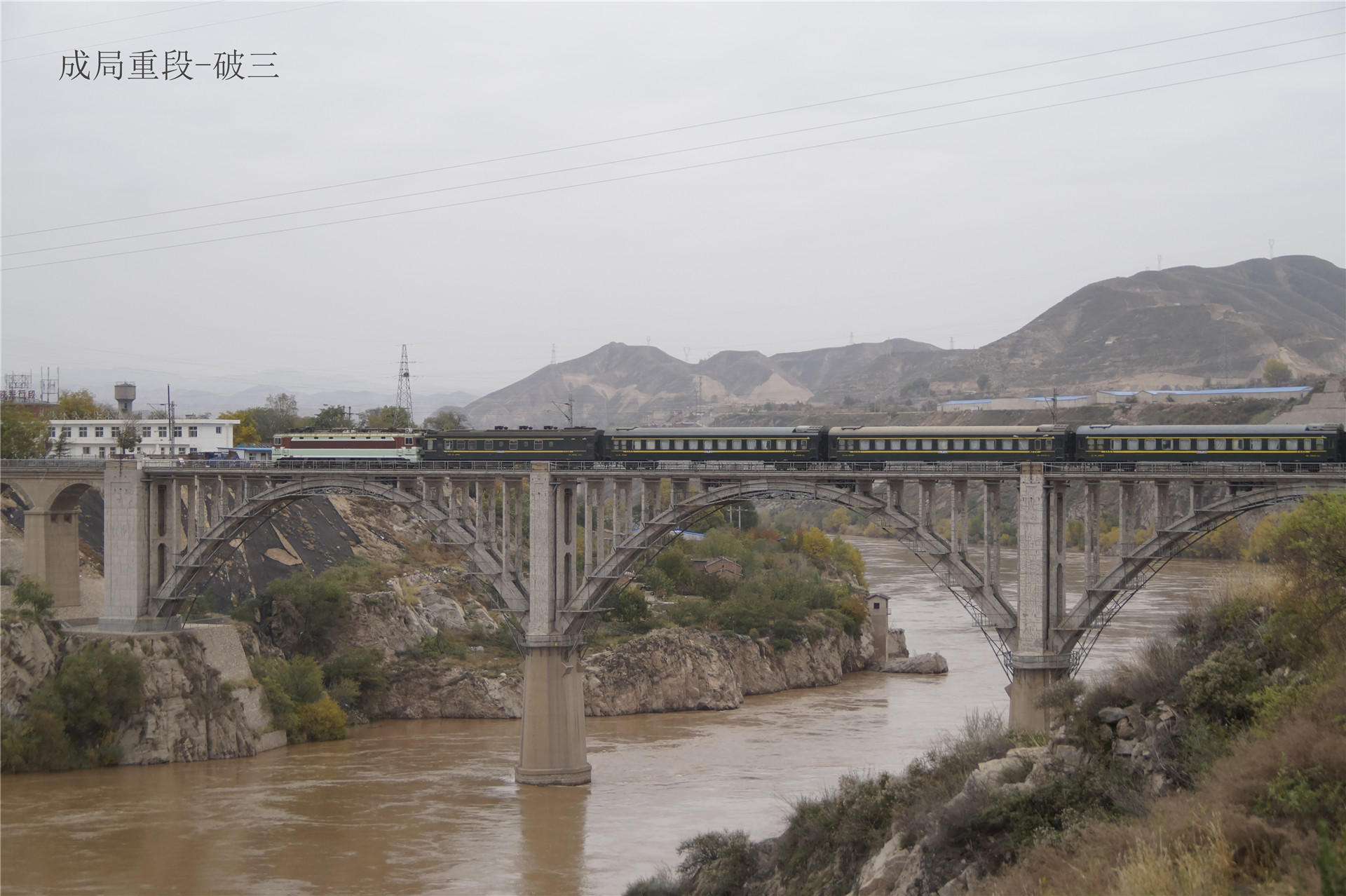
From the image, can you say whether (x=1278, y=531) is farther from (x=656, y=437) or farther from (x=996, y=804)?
(x=656, y=437)

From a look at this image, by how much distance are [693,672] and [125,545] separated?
2945cm

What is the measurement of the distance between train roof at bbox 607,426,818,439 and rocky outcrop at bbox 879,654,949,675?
30314 mm

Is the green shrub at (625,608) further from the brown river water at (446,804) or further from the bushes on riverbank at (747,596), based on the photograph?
the brown river water at (446,804)

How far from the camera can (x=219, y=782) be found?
162 feet

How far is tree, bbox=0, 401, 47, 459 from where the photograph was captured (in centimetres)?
7331

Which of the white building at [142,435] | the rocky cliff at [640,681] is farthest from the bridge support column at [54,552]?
the white building at [142,435]

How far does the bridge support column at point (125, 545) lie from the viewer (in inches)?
2169

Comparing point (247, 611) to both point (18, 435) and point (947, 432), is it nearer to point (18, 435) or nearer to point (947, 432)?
point (18, 435)

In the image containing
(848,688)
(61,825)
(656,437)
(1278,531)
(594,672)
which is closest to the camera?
(1278,531)

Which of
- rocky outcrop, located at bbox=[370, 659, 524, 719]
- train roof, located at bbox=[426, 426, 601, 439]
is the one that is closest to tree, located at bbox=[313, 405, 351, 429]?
rocky outcrop, located at bbox=[370, 659, 524, 719]

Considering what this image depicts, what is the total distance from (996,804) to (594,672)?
1888 inches

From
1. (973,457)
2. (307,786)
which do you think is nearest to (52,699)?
(307,786)

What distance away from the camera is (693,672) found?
68.2m

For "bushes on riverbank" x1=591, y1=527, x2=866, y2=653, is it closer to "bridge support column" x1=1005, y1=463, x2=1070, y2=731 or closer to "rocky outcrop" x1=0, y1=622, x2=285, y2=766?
"rocky outcrop" x1=0, y1=622, x2=285, y2=766
